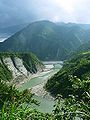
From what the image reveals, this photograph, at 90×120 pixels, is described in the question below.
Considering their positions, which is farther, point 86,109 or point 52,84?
point 52,84

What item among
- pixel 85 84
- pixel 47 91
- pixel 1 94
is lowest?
pixel 47 91

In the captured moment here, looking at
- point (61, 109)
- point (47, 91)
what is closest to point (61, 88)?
point (47, 91)

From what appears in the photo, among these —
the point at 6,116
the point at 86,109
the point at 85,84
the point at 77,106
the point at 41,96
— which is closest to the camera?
the point at 6,116

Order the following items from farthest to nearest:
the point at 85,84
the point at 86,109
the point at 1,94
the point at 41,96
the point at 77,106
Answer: the point at 41,96
the point at 1,94
the point at 85,84
the point at 77,106
the point at 86,109

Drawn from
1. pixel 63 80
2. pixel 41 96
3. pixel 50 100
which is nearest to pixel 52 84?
pixel 63 80

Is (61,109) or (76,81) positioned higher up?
(76,81)

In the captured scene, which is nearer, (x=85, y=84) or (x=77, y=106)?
(x=77, y=106)

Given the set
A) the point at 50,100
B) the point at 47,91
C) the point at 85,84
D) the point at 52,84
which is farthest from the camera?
the point at 52,84

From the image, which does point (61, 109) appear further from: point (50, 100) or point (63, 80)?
point (63, 80)

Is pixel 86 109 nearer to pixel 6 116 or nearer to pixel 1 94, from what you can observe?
pixel 6 116
